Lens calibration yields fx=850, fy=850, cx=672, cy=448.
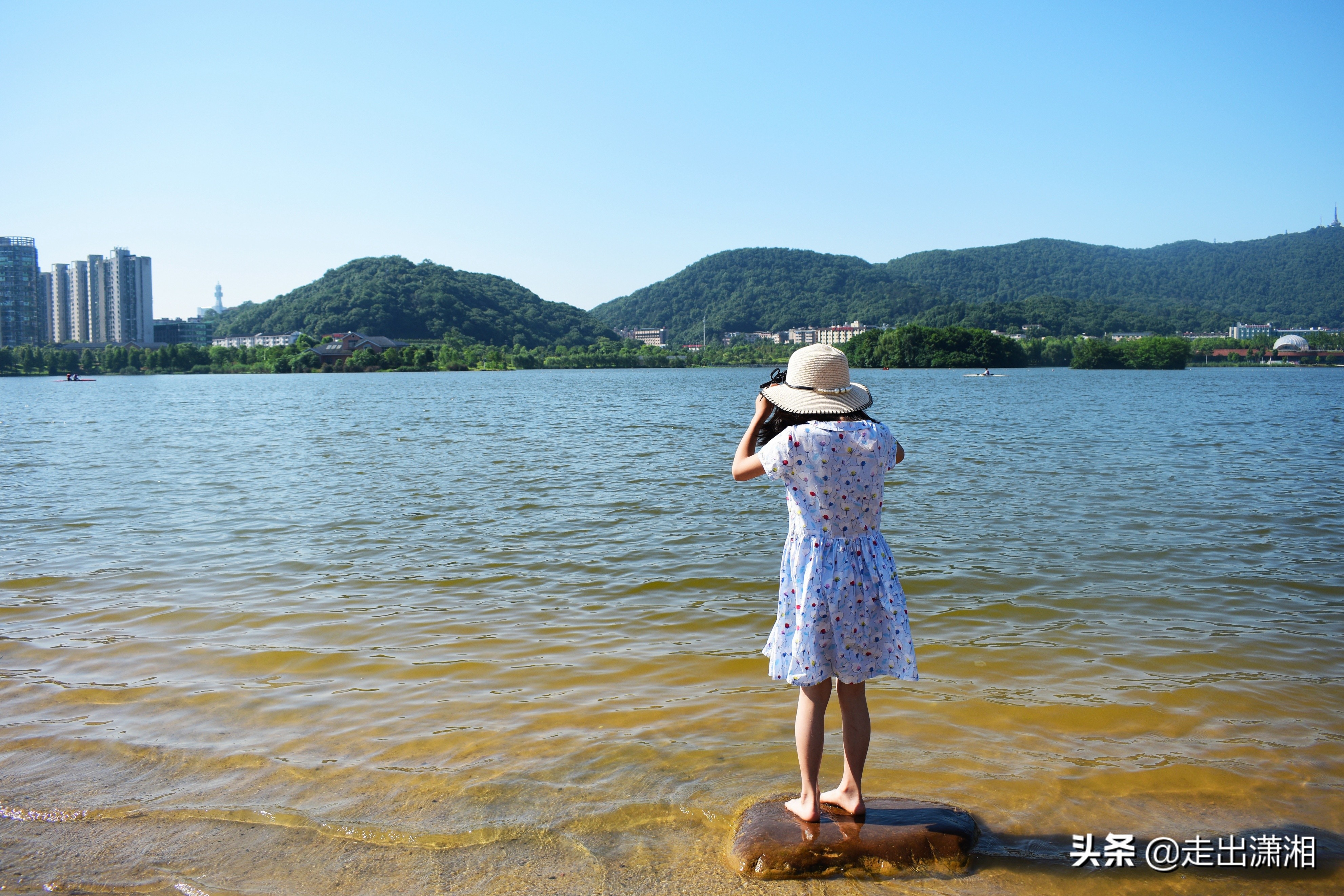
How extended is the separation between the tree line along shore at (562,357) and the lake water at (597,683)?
Answer: 136882mm

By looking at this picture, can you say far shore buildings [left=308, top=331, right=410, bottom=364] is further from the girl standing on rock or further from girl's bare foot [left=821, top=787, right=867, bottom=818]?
the girl standing on rock

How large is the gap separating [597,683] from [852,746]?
3041mm

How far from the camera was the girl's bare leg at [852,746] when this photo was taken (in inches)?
165

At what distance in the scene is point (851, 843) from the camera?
4176mm

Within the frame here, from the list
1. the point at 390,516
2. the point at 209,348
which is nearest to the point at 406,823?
the point at 390,516

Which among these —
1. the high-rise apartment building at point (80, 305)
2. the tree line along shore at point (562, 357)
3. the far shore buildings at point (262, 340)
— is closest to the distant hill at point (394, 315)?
the far shore buildings at point (262, 340)

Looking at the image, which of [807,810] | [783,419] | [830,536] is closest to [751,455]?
[783,419]

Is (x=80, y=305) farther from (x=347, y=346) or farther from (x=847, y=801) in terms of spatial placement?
(x=847, y=801)

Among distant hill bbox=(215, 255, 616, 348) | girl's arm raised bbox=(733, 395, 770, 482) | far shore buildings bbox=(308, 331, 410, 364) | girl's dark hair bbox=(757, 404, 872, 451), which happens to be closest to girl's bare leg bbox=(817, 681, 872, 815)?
girl's arm raised bbox=(733, 395, 770, 482)

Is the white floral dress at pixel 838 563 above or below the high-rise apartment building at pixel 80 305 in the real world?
below

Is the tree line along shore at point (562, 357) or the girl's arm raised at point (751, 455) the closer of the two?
the girl's arm raised at point (751, 455)

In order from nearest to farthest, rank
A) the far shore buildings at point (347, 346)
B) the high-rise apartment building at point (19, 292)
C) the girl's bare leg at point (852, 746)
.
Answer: the girl's bare leg at point (852, 746) < the far shore buildings at point (347, 346) < the high-rise apartment building at point (19, 292)

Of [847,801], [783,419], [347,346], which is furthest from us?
[347,346]

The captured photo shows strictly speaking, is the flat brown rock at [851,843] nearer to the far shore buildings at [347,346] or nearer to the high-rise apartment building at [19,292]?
the far shore buildings at [347,346]
